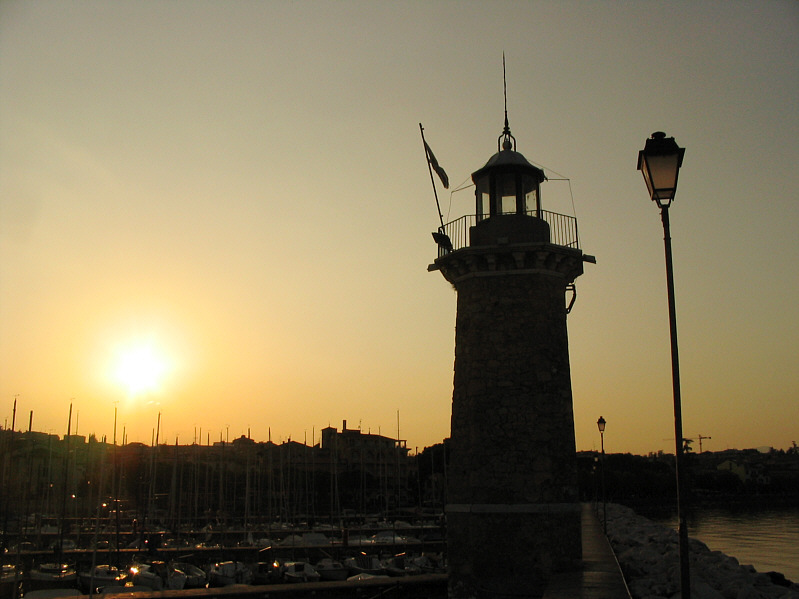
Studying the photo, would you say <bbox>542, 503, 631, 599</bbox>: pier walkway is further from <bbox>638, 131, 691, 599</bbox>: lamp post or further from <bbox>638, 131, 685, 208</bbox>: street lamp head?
<bbox>638, 131, 685, 208</bbox>: street lamp head

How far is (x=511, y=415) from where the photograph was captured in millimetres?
12117

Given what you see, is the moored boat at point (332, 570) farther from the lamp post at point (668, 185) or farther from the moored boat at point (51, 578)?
the lamp post at point (668, 185)

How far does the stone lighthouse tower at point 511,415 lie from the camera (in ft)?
38.9

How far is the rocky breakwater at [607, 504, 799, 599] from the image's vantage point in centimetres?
1337

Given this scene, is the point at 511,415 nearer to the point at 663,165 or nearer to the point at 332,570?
the point at 663,165

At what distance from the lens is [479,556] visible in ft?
39.5

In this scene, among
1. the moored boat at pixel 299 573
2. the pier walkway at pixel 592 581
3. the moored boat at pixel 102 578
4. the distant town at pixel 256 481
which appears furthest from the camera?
the distant town at pixel 256 481

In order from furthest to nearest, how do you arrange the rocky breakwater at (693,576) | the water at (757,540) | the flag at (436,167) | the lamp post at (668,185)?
the water at (757,540), the flag at (436,167), the rocky breakwater at (693,576), the lamp post at (668,185)

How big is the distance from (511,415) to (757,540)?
3779 centimetres

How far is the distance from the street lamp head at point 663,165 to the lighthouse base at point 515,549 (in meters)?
7.51

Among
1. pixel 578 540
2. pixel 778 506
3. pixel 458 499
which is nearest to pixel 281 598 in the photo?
pixel 458 499

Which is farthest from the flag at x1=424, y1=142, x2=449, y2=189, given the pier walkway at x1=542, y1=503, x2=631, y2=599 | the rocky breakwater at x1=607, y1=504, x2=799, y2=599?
the rocky breakwater at x1=607, y1=504, x2=799, y2=599

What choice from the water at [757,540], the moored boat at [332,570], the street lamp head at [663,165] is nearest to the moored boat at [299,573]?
the moored boat at [332,570]

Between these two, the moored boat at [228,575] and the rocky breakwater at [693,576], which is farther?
the moored boat at [228,575]
